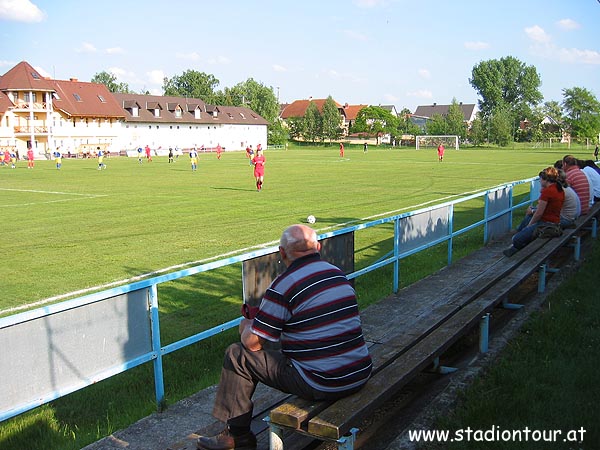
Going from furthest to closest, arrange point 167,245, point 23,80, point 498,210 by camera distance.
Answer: point 23,80 < point 167,245 < point 498,210

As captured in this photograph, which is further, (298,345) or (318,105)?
(318,105)

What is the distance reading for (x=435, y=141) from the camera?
312 ft

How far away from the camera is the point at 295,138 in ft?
391

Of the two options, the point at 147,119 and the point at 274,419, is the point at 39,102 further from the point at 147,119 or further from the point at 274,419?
Result: the point at 274,419

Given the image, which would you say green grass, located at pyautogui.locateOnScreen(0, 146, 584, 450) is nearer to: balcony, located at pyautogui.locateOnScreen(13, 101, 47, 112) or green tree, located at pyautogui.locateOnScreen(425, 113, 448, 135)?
balcony, located at pyautogui.locateOnScreen(13, 101, 47, 112)

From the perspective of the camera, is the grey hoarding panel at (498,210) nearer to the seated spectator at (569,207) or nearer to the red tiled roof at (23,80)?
the seated spectator at (569,207)

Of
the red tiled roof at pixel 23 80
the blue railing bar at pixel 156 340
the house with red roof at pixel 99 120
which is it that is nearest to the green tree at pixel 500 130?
the house with red roof at pixel 99 120

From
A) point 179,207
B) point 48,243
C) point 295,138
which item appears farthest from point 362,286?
point 295,138

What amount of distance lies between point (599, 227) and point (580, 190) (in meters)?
1.49

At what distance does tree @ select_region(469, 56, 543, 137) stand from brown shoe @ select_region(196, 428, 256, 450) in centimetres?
12832

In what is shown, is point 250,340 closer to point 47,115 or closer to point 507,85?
point 47,115

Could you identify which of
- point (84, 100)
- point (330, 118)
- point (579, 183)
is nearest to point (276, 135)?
point (330, 118)

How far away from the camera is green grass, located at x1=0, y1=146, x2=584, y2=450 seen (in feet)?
16.9

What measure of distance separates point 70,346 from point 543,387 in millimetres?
3399
